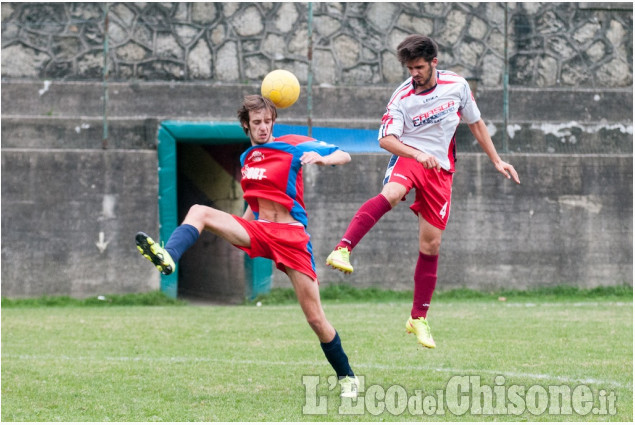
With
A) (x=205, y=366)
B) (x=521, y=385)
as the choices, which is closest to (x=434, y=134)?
(x=521, y=385)

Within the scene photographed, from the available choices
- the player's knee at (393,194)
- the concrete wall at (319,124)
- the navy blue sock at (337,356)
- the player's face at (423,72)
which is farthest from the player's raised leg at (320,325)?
the concrete wall at (319,124)

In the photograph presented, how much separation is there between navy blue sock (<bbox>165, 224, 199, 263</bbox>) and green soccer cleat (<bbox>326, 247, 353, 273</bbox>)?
3.09ft

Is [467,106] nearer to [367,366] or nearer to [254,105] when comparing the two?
[254,105]

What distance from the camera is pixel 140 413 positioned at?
259 inches

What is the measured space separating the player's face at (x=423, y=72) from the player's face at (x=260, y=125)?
1110mm

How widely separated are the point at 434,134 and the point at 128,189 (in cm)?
830

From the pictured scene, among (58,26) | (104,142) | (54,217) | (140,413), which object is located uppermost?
(58,26)

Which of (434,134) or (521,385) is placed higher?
(434,134)

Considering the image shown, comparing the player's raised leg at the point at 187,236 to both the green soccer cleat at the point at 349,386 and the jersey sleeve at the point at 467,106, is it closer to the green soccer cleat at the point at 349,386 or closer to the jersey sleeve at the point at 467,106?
the green soccer cleat at the point at 349,386

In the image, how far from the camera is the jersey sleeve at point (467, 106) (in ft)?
24.6

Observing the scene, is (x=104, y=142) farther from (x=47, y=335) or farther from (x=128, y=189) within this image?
(x=47, y=335)

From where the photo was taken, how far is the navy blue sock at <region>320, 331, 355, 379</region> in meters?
7.24

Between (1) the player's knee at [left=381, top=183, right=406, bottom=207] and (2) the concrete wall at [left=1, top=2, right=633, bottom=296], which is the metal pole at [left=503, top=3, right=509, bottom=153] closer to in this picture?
(2) the concrete wall at [left=1, top=2, right=633, bottom=296]

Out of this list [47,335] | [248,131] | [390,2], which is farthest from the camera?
[390,2]
